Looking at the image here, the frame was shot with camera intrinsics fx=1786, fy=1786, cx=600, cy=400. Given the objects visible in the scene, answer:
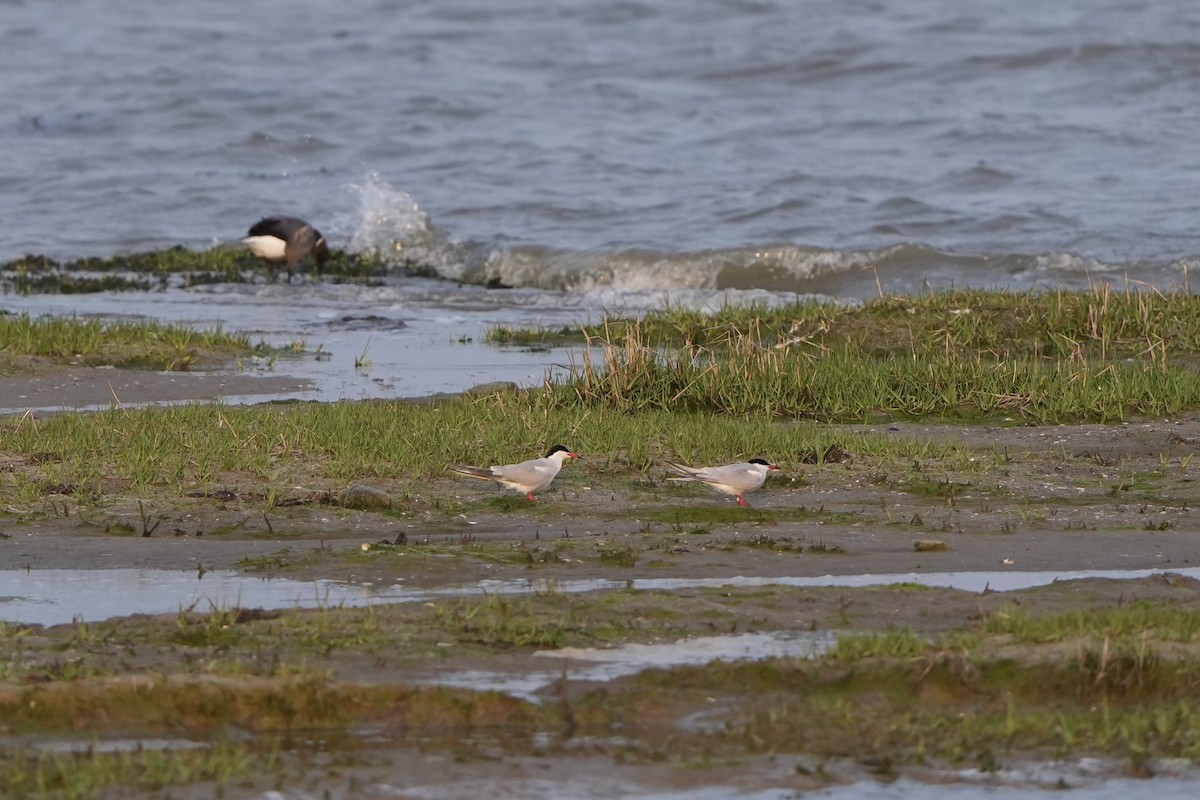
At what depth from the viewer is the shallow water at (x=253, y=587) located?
5.96 meters

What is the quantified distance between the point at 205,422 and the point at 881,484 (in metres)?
3.41

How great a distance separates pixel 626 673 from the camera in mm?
5254

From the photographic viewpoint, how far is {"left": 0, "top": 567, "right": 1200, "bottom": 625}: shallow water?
5965 millimetres

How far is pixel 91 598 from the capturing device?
6.12 m

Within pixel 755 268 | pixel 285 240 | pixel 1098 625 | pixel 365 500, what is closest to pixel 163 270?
pixel 285 240

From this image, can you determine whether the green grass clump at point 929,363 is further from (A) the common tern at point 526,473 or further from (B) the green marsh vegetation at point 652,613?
(A) the common tern at point 526,473

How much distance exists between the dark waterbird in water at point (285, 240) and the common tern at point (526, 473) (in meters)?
11.1

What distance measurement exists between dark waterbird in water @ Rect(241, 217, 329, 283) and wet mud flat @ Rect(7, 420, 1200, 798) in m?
11.6

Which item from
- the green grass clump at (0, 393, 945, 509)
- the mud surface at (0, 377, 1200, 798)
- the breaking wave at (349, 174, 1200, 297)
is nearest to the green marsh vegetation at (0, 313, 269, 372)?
the green grass clump at (0, 393, 945, 509)

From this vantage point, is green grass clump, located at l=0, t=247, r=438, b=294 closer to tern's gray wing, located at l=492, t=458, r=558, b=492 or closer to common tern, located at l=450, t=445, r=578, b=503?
common tern, located at l=450, t=445, r=578, b=503

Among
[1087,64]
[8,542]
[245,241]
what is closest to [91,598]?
[8,542]

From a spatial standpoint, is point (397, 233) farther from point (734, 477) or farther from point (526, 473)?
point (734, 477)

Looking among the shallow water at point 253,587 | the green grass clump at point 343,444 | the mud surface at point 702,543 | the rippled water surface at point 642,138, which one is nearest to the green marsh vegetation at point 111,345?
the green grass clump at point 343,444

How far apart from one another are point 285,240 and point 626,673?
1380 cm
